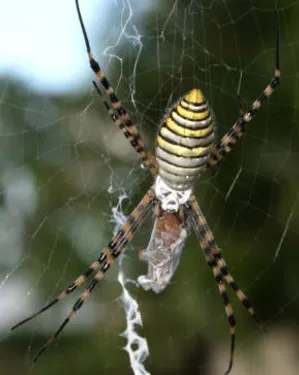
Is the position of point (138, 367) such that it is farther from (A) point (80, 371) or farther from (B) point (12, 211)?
(B) point (12, 211)

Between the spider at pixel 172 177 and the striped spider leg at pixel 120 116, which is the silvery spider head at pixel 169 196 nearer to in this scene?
the spider at pixel 172 177

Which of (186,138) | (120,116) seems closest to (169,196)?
(120,116)

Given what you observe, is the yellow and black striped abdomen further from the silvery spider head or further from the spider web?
the spider web

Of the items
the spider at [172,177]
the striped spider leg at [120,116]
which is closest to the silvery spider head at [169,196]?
the spider at [172,177]

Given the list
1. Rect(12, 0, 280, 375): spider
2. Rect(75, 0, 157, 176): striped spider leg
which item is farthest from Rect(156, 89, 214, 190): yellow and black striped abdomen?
Rect(75, 0, 157, 176): striped spider leg

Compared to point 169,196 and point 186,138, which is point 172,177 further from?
point 186,138

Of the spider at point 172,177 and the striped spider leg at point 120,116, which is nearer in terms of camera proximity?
the spider at point 172,177
